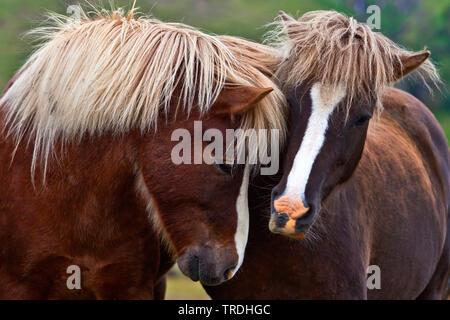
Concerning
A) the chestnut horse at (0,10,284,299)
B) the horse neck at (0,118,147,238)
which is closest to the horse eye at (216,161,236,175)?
the chestnut horse at (0,10,284,299)

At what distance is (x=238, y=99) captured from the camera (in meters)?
3.71

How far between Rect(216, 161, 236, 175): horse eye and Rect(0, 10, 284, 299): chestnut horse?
0.01m

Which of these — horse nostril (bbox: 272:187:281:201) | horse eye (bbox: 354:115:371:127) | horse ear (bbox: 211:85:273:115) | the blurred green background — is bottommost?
horse nostril (bbox: 272:187:281:201)

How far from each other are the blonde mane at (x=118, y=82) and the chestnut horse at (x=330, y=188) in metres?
0.22

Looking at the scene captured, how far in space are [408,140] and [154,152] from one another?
2.63 m

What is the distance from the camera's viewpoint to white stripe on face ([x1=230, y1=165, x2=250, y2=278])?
3.70m

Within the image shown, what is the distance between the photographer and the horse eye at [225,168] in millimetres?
3656

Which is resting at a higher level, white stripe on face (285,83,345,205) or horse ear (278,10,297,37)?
horse ear (278,10,297,37)

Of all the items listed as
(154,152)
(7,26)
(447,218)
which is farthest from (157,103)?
(7,26)

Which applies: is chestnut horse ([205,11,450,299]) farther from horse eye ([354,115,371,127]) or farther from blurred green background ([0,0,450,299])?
blurred green background ([0,0,450,299])

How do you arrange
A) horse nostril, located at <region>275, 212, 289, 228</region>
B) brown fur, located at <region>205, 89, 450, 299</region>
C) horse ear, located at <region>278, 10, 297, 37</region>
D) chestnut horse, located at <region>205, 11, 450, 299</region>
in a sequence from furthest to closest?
horse ear, located at <region>278, 10, 297, 37</region>, brown fur, located at <region>205, 89, 450, 299</region>, chestnut horse, located at <region>205, 11, 450, 299</region>, horse nostril, located at <region>275, 212, 289, 228</region>

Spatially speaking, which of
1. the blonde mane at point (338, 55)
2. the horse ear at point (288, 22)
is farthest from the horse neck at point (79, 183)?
the horse ear at point (288, 22)

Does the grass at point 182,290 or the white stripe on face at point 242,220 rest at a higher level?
the white stripe on face at point 242,220

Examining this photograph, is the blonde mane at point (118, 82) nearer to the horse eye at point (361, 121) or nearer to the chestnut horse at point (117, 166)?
the chestnut horse at point (117, 166)
